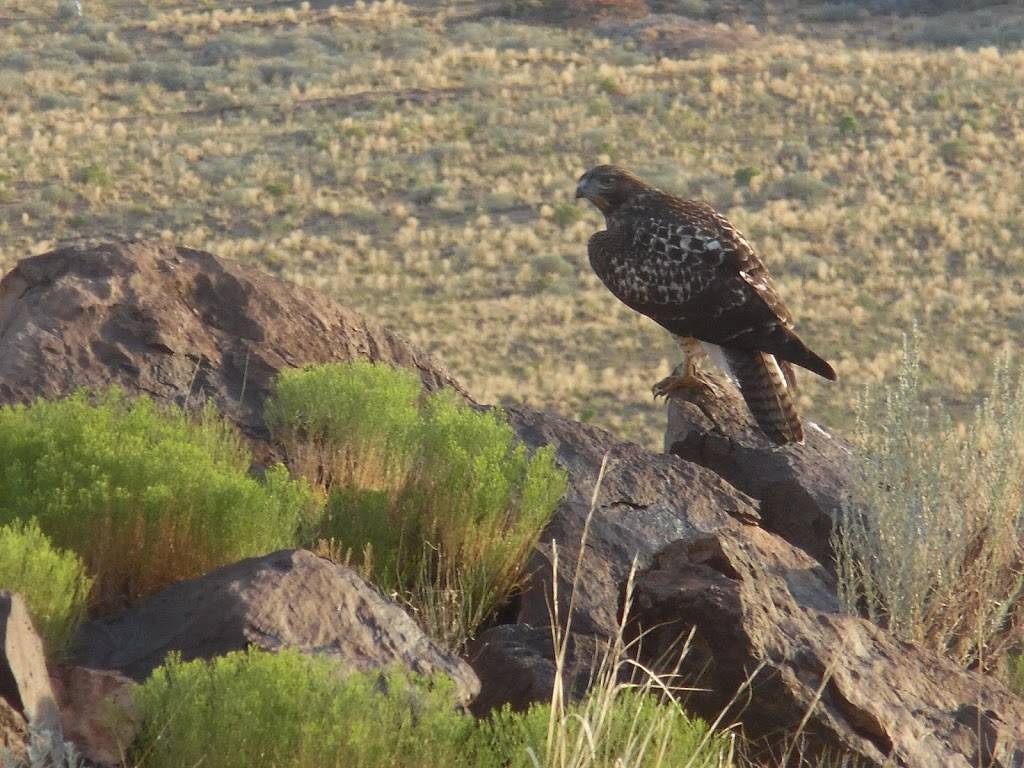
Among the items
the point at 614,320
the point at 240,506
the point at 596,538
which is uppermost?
the point at 240,506

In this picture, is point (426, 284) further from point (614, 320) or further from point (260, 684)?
point (260, 684)

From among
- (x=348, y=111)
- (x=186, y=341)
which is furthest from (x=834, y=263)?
(x=186, y=341)

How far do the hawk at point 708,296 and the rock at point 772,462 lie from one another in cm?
12

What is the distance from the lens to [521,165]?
34.0 m

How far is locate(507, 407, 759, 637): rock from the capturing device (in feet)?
16.9

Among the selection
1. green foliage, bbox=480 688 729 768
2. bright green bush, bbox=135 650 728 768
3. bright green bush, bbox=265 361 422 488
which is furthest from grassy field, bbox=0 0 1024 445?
bright green bush, bbox=135 650 728 768

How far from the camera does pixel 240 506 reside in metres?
4.75

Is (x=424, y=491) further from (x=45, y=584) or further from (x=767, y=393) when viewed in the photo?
(x=767, y=393)

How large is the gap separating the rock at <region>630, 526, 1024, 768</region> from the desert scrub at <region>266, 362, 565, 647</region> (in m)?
0.58

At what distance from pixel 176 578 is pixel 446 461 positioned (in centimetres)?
110

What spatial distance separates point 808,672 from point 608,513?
1.37m

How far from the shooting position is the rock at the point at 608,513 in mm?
5148

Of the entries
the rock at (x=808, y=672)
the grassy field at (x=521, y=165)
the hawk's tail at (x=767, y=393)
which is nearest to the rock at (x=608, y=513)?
the rock at (x=808, y=672)

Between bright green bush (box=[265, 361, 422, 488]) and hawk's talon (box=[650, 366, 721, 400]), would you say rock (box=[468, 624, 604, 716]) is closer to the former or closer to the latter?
bright green bush (box=[265, 361, 422, 488])
